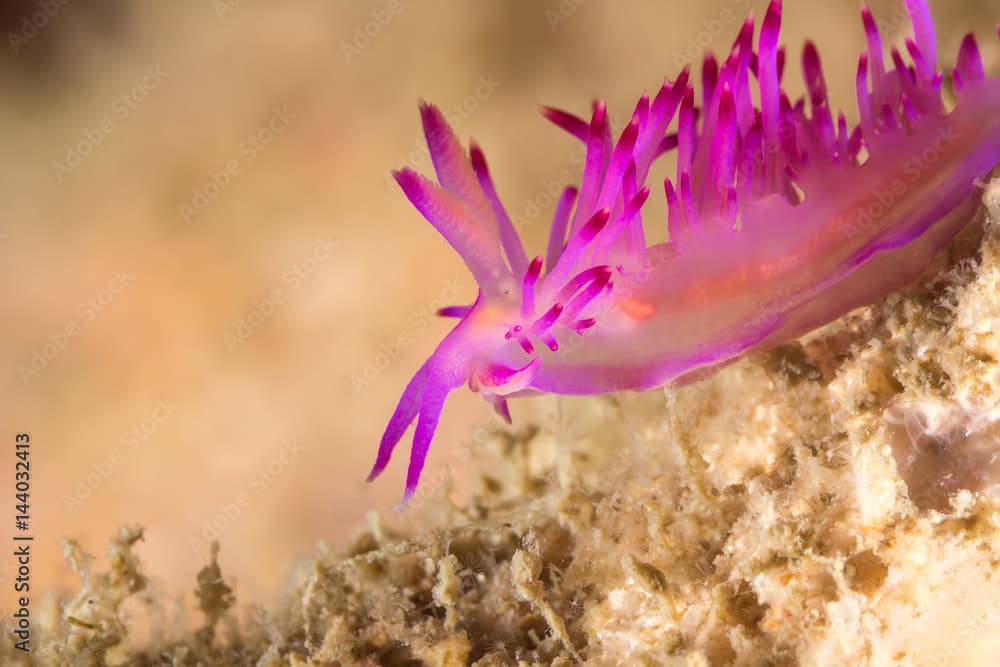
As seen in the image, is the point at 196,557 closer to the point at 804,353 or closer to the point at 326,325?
the point at 326,325

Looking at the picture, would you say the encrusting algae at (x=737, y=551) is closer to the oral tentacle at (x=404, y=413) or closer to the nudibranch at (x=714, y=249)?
the nudibranch at (x=714, y=249)

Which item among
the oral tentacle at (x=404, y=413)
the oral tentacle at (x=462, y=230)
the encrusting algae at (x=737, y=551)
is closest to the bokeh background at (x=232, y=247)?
the encrusting algae at (x=737, y=551)

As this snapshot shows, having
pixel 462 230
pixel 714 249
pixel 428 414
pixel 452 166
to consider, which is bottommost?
pixel 428 414

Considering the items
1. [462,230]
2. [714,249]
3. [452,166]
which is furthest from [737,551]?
[452,166]

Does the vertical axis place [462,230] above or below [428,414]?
above

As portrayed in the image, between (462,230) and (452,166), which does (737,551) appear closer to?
(462,230)

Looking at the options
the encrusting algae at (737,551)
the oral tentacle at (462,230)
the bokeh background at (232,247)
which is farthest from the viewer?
Result: the bokeh background at (232,247)

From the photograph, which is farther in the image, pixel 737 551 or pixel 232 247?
pixel 232 247
